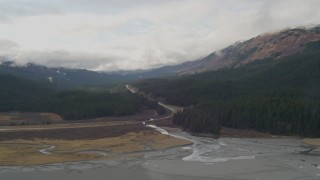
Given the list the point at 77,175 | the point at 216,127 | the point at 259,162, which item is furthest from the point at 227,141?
the point at 77,175

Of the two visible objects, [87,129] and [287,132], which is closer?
[287,132]

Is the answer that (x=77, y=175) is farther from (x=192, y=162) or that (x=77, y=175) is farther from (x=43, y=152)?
(x=43, y=152)

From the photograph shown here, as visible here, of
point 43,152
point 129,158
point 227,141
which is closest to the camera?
point 129,158

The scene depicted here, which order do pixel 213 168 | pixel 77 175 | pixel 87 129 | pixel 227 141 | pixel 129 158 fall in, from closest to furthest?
pixel 77 175 → pixel 213 168 → pixel 129 158 → pixel 227 141 → pixel 87 129

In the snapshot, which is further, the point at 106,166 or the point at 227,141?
the point at 227,141

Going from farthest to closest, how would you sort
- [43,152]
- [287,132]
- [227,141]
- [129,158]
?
1. [287,132]
2. [227,141]
3. [43,152]
4. [129,158]

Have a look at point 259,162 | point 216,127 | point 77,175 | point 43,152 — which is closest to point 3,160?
point 43,152

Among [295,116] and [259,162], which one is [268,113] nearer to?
[295,116]

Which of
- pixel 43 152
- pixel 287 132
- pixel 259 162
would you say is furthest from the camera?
pixel 287 132

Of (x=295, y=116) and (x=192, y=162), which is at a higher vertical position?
(x=295, y=116)
